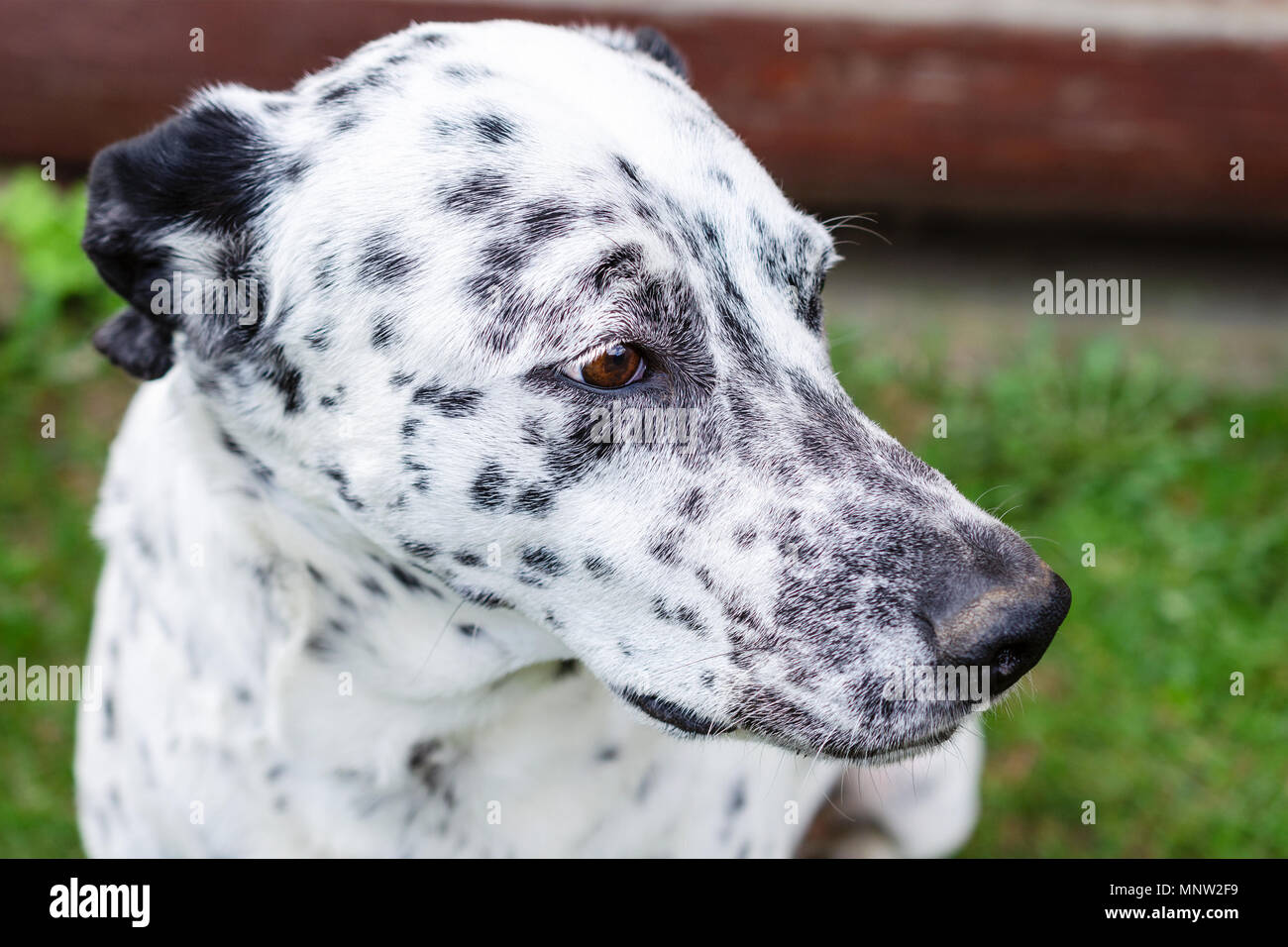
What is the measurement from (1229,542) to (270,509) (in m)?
4.07

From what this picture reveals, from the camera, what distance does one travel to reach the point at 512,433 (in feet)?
7.63

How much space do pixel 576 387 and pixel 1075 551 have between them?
3368mm

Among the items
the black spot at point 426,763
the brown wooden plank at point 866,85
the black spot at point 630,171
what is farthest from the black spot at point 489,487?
the brown wooden plank at point 866,85

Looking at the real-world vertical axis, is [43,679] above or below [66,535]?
below

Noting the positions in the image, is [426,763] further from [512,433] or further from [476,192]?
[476,192]

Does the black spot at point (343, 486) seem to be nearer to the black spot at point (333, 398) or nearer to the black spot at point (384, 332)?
the black spot at point (333, 398)

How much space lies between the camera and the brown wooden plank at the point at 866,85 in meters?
5.17

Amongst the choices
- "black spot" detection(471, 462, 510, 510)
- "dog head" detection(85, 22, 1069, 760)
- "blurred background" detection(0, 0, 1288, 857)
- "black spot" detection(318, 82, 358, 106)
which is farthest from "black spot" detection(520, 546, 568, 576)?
"blurred background" detection(0, 0, 1288, 857)

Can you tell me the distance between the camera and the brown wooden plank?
517 centimetres

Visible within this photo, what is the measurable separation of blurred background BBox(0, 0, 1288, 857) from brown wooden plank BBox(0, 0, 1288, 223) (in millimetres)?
12

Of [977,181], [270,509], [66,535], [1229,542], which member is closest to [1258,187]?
[977,181]

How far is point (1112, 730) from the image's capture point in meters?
4.61

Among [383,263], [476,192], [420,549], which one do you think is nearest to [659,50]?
[476,192]

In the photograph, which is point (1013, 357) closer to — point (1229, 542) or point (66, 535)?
point (1229, 542)
